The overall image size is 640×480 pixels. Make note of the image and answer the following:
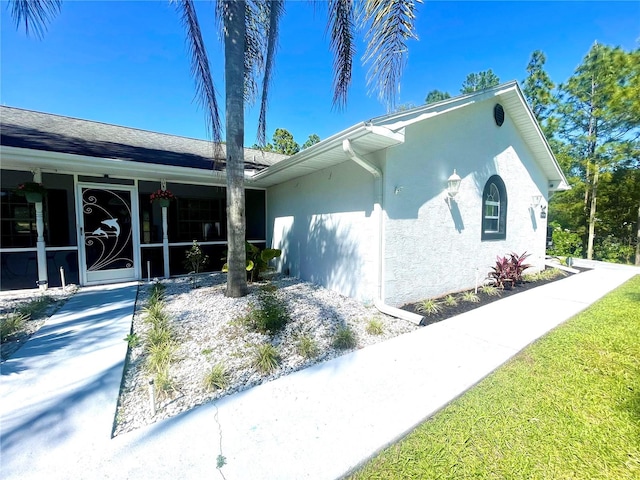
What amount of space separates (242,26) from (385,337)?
6387mm

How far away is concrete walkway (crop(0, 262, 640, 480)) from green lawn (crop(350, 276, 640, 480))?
16 centimetres

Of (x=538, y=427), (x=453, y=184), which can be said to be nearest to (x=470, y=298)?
(x=453, y=184)

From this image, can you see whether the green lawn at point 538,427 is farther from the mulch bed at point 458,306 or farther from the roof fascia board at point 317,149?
the roof fascia board at point 317,149

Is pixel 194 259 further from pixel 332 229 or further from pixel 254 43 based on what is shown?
pixel 254 43

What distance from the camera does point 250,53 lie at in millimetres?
6395

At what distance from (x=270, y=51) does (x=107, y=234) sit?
639 centimetres

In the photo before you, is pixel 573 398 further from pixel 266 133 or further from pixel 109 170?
pixel 109 170

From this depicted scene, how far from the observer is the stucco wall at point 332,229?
556 centimetres

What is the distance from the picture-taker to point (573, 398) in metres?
2.63

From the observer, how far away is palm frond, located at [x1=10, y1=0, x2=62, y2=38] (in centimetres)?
444

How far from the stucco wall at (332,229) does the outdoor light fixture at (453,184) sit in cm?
207

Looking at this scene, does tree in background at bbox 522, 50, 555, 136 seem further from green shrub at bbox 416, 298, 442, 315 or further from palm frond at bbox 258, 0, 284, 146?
green shrub at bbox 416, 298, 442, 315

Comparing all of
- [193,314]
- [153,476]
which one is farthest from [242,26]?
[153,476]

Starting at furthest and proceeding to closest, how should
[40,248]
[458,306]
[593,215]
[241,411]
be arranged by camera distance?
[593,215] < [40,248] < [458,306] < [241,411]
